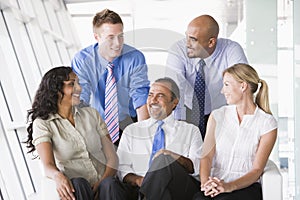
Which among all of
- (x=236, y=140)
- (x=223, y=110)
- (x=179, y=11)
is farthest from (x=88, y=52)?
(x=179, y=11)

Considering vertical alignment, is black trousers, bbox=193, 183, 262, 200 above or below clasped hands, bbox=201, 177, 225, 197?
below

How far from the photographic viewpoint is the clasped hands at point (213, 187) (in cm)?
254

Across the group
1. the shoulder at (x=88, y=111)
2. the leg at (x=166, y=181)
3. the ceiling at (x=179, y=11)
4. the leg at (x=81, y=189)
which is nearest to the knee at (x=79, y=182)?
the leg at (x=81, y=189)

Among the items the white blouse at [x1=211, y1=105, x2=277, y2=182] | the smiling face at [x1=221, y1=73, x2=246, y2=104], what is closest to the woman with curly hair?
the white blouse at [x1=211, y1=105, x2=277, y2=182]

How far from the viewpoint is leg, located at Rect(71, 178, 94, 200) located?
97.9 inches

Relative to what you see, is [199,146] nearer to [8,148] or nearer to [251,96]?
[251,96]

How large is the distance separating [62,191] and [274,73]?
2841mm

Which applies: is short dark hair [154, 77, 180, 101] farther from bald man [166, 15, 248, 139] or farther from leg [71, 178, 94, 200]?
leg [71, 178, 94, 200]

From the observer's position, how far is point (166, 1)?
5801mm

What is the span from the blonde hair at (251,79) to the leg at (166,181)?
0.49 metres

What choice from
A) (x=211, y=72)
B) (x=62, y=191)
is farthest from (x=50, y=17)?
(x=62, y=191)

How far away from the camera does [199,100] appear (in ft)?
9.53

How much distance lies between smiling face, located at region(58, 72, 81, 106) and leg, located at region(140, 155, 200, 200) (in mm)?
495

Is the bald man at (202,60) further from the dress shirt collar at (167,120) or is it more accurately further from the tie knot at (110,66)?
the tie knot at (110,66)
